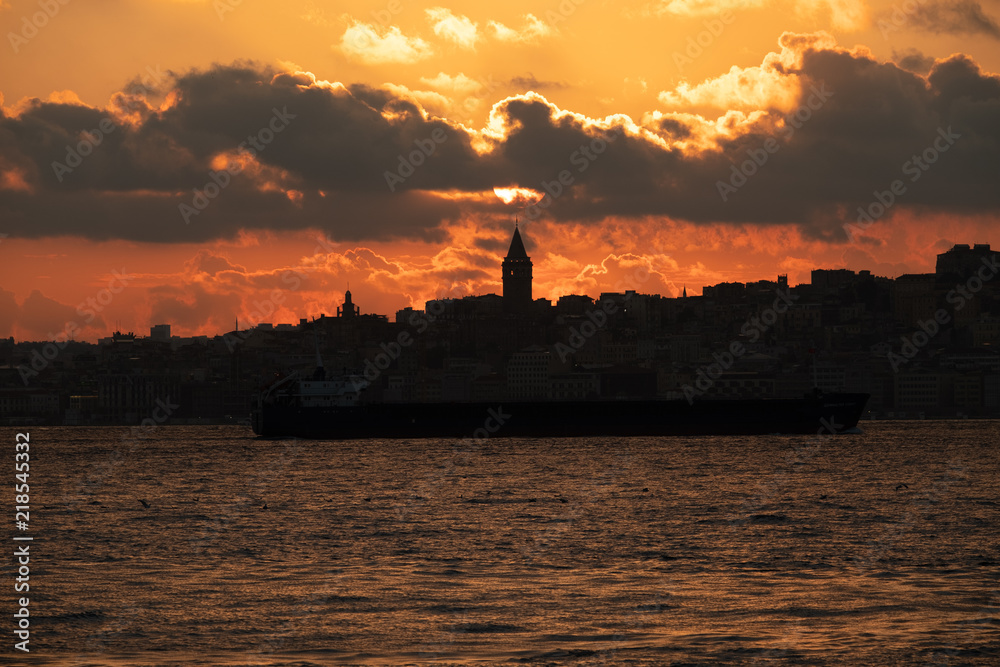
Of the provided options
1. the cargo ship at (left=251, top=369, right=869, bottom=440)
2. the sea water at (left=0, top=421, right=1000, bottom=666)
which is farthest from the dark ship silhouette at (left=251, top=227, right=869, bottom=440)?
the sea water at (left=0, top=421, right=1000, bottom=666)

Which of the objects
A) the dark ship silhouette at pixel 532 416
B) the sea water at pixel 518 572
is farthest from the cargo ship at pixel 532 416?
the sea water at pixel 518 572

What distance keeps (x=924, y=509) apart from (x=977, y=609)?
668 inches

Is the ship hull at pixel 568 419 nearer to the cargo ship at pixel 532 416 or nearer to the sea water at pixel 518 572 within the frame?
the cargo ship at pixel 532 416

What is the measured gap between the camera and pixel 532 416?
98188mm

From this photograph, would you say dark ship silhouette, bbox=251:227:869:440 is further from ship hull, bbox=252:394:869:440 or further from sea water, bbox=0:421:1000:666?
sea water, bbox=0:421:1000:666

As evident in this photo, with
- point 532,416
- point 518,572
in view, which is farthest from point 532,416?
point 518,572

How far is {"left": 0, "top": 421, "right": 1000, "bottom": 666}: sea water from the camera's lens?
17828mm

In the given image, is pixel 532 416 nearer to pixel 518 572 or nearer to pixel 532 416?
pixel 532 416

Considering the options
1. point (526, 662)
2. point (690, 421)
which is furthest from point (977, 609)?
point (690, 421)

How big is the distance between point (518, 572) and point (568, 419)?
235 ft

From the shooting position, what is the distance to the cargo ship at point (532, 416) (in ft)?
301

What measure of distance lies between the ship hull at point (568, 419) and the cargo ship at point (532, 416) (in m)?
0.07

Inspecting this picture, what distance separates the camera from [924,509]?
35969mm

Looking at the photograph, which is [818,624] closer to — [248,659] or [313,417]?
[248,659]
